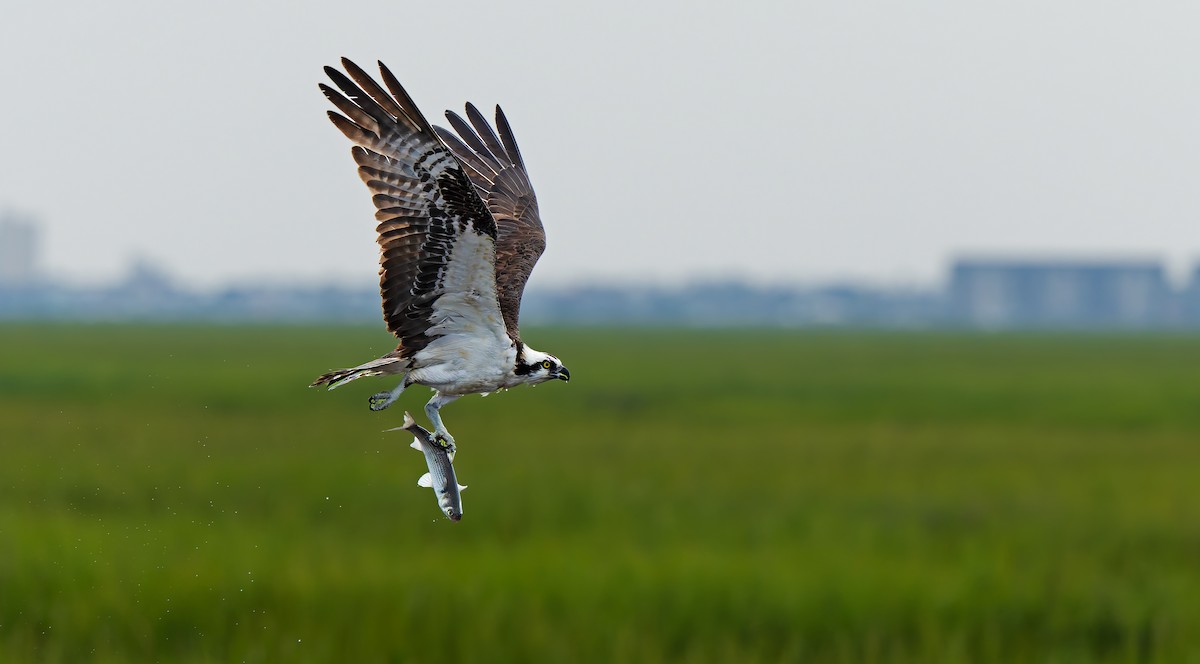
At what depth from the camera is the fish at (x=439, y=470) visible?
195 centimetres

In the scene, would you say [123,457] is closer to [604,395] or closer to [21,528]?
[21,528]

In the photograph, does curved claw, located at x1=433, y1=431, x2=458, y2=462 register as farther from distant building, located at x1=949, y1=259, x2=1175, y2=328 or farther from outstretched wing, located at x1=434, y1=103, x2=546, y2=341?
distant building, located at x1=949, y1=259, x2=1175, y2=328

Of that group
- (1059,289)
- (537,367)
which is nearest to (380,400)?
(537,367)

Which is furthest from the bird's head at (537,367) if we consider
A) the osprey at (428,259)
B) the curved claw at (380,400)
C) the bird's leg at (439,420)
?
the curved claw at (380,400)

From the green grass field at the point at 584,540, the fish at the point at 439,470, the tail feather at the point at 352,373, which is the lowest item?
the green grass field at the point at 584,540

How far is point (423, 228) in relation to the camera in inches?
107

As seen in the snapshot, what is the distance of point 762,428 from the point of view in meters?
46.2

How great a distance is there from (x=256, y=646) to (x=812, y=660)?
275 inches

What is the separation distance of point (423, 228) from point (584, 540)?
842 inches

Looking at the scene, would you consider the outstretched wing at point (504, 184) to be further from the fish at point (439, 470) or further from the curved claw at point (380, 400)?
the fish at point (439, 470)

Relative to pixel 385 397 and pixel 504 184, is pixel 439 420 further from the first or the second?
pixel 504 184

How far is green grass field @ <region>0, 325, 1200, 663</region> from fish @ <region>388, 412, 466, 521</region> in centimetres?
10

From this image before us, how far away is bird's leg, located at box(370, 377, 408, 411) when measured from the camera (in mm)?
2145

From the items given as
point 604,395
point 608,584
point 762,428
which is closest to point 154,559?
point 608,584
